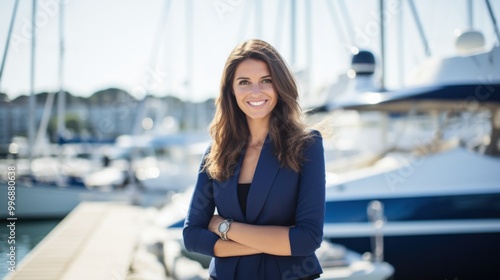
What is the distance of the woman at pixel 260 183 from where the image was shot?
1.71 metres

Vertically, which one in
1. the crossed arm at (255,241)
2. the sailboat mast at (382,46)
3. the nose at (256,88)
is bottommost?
the crossed arm at (255,241)

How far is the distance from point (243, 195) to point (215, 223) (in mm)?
178

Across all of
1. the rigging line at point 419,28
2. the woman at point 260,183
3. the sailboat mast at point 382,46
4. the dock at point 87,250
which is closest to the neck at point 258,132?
the woman at point 260,183

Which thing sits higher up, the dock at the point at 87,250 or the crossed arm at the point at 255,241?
the crossed arm at the point at 255,241

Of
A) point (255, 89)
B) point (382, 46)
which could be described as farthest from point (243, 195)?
point (382, 46)

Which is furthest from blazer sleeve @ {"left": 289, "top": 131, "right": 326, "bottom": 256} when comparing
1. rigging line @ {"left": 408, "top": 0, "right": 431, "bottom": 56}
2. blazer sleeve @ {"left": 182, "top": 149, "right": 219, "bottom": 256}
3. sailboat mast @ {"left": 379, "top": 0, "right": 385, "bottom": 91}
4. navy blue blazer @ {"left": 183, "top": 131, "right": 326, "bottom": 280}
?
rigging line @ {"left": 408, "top": 0, "right": 431, "bottom": 56}

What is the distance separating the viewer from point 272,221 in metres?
1.75

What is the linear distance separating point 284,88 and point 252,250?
62cm

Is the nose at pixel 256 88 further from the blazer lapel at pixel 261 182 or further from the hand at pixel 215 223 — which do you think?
the hand at pixel 215 223

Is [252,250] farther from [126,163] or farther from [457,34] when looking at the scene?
[126,163]

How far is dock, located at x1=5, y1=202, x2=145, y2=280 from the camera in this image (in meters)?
5.49

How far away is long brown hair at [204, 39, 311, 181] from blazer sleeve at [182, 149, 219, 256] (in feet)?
0.21

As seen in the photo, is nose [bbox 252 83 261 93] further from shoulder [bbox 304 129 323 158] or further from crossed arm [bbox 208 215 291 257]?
crossed arm [bbox 208 215 291 257]

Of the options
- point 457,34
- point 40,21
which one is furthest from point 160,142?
point 457,34
